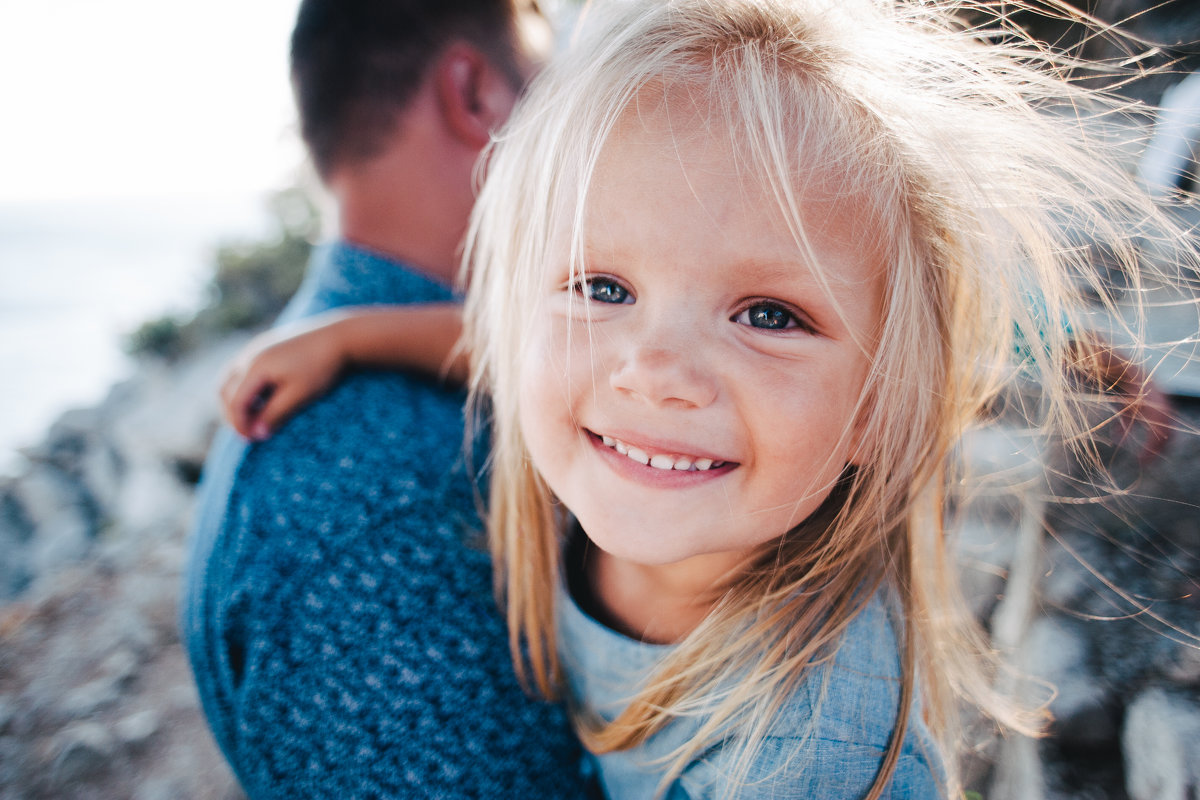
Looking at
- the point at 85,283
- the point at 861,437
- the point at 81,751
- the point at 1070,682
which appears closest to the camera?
the point at 861,437

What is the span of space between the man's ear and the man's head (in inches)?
1.5

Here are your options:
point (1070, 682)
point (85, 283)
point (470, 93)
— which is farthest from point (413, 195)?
point (85, 283)

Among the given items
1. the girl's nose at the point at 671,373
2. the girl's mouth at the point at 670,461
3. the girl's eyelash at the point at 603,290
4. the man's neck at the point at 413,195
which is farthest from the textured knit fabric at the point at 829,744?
the man's neck at the point at 413,195

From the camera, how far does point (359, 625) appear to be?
40.5 inches

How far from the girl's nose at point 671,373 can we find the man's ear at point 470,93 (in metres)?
1.16

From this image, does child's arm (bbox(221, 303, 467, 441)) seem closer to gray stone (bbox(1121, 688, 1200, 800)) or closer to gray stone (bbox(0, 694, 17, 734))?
gray stone (bbox(0, 694, 17, 734))

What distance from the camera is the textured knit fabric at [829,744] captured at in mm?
884

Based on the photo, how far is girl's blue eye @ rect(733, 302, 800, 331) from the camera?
2.78ft

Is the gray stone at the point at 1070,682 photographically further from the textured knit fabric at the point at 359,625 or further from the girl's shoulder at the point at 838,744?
the textured knit fabric at the point at 359,625

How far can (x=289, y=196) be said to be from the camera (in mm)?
5914

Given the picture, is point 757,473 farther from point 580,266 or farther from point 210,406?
point 210,406

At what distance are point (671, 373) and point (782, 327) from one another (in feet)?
0.56

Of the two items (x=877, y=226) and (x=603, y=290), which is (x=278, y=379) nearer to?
(x=603, y=290)

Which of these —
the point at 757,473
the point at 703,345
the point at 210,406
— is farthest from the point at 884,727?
the point at 210,406
